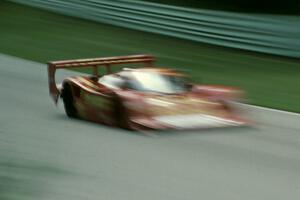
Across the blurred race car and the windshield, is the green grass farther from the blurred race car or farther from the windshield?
the windshield

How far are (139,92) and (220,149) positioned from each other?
1.38 meters

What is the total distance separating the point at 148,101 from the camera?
9547 mm

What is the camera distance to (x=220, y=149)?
906 cm

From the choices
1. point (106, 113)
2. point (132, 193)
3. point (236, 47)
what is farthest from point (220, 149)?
point (236, 47)

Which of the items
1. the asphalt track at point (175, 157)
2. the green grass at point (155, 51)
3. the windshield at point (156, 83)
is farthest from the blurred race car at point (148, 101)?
the green grass at point (155, 51)

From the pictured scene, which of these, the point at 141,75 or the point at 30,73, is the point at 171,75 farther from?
the point at 30,73

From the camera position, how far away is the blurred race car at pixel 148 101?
955 cm

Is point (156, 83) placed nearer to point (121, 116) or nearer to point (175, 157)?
point (121, 116)

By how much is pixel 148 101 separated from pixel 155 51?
10539mm

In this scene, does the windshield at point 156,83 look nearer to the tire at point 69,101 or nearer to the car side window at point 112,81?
the car side window at point 112,81

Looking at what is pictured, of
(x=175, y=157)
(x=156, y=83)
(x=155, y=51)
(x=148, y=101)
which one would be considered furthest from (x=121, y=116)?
(x=155, y=51)

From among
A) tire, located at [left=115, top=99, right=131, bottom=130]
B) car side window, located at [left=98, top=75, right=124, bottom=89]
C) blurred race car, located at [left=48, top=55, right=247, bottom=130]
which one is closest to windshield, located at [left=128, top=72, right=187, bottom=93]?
blurred race car, located at [left=48, top=55, right=247, bottom=130]

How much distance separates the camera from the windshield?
10.0 metres

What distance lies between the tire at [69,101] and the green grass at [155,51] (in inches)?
133
